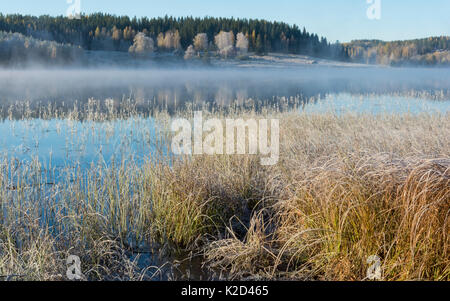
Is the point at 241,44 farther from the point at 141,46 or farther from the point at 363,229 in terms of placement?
the point at 363,229

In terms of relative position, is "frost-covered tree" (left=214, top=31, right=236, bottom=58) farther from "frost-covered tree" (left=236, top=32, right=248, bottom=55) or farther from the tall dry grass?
the tall dry grass

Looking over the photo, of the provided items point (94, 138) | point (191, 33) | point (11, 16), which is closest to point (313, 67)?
point (191, 33)

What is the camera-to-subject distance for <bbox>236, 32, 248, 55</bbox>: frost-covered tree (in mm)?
77438

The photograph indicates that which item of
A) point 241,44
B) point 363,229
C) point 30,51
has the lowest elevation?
point 363,229

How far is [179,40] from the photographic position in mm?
74062

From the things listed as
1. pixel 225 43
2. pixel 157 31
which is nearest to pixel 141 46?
pixel 157 31

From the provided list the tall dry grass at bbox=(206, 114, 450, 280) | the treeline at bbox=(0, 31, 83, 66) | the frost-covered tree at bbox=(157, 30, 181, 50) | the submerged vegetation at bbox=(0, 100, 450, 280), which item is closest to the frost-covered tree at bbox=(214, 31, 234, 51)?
the frost-covered tree at bbox=(157, 30, 181, 50)

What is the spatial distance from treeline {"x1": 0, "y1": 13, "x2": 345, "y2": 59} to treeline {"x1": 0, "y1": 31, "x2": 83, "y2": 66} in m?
5.56

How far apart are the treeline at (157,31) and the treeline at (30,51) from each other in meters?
5.56

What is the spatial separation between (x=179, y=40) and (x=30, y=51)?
29.5 m

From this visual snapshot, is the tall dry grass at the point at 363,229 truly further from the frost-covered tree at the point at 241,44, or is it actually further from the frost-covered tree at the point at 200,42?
the frost-covered tree at the point at 241,44

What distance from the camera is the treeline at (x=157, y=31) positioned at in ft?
191

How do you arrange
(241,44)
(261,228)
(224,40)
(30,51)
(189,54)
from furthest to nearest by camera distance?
(241,44) → (224,40) → (189,54) → (30,51) → (261,228)

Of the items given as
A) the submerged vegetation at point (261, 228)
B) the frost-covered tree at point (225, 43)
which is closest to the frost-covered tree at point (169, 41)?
the frost-covered tree at point (225, 43)
